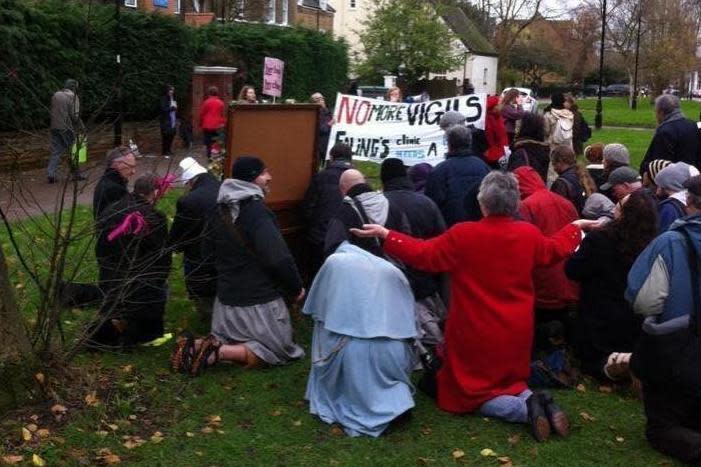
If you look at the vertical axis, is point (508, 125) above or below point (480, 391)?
above

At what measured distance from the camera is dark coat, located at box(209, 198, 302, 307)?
6.59m

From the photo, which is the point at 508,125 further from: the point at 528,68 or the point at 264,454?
the point at 528,68

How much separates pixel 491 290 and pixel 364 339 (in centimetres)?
88

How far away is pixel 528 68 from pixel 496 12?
12.1m

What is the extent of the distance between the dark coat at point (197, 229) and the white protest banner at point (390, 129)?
5.38 m

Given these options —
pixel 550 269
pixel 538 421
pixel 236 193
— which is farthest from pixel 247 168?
pixel 538 421

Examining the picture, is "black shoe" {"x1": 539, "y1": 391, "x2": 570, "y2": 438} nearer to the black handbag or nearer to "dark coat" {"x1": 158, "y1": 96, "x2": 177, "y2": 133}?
the black handbag

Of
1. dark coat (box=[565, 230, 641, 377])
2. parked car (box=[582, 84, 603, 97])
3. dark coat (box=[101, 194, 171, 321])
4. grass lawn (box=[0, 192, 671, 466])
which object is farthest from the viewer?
parked car (box=[582, 84, 603, 97])

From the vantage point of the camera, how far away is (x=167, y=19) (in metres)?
24.1

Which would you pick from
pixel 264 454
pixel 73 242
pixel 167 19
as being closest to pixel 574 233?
pixel 264 454

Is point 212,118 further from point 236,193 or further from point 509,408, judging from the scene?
point 509,408

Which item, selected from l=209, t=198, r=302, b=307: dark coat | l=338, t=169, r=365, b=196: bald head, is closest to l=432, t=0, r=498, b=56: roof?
l=338, t=169, r=365, b=196: bald head

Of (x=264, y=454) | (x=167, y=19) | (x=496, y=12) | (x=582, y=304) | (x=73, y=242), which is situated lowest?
(x=264, y=454)

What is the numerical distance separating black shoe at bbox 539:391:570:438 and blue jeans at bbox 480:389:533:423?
0.14 m
